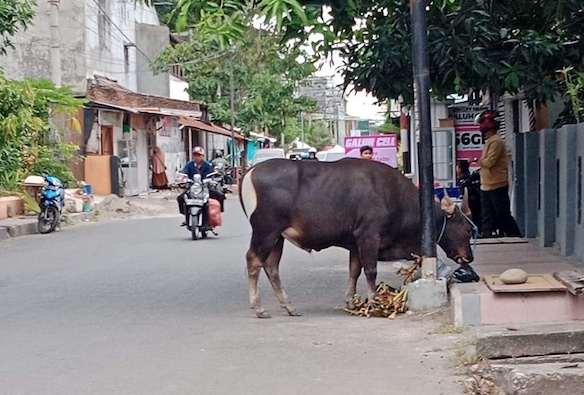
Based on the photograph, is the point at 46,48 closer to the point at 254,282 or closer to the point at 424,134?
the point at 254,282

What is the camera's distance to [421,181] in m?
9.53

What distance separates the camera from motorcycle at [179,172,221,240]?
18.1m

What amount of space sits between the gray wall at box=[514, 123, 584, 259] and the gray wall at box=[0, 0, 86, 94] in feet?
71.1

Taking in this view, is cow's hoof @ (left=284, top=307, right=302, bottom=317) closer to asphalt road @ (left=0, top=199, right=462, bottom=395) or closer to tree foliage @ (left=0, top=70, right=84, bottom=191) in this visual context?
asphalt road @ (left=0, top=199, right=462, bottom=395)

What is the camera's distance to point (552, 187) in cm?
1279

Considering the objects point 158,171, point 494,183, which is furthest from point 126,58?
point 494,183

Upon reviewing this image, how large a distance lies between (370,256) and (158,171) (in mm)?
32675

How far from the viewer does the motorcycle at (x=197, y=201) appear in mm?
18109

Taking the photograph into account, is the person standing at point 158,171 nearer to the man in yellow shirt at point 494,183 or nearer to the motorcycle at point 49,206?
the motorcycle at point 49,206

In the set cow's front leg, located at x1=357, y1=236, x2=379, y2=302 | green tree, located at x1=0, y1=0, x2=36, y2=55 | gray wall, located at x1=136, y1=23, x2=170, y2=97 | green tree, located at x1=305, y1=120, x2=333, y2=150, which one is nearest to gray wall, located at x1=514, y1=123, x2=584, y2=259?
cow's front leg, located at x1=357, y1=236, x2=379, y2=302

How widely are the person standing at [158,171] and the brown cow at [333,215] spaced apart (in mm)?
32065

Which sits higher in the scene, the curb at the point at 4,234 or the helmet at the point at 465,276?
the helmet at the point at 465,276

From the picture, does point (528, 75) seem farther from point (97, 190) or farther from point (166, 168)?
point (166, 168)

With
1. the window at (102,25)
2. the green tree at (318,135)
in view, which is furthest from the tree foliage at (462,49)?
the green tree at (318,135)
